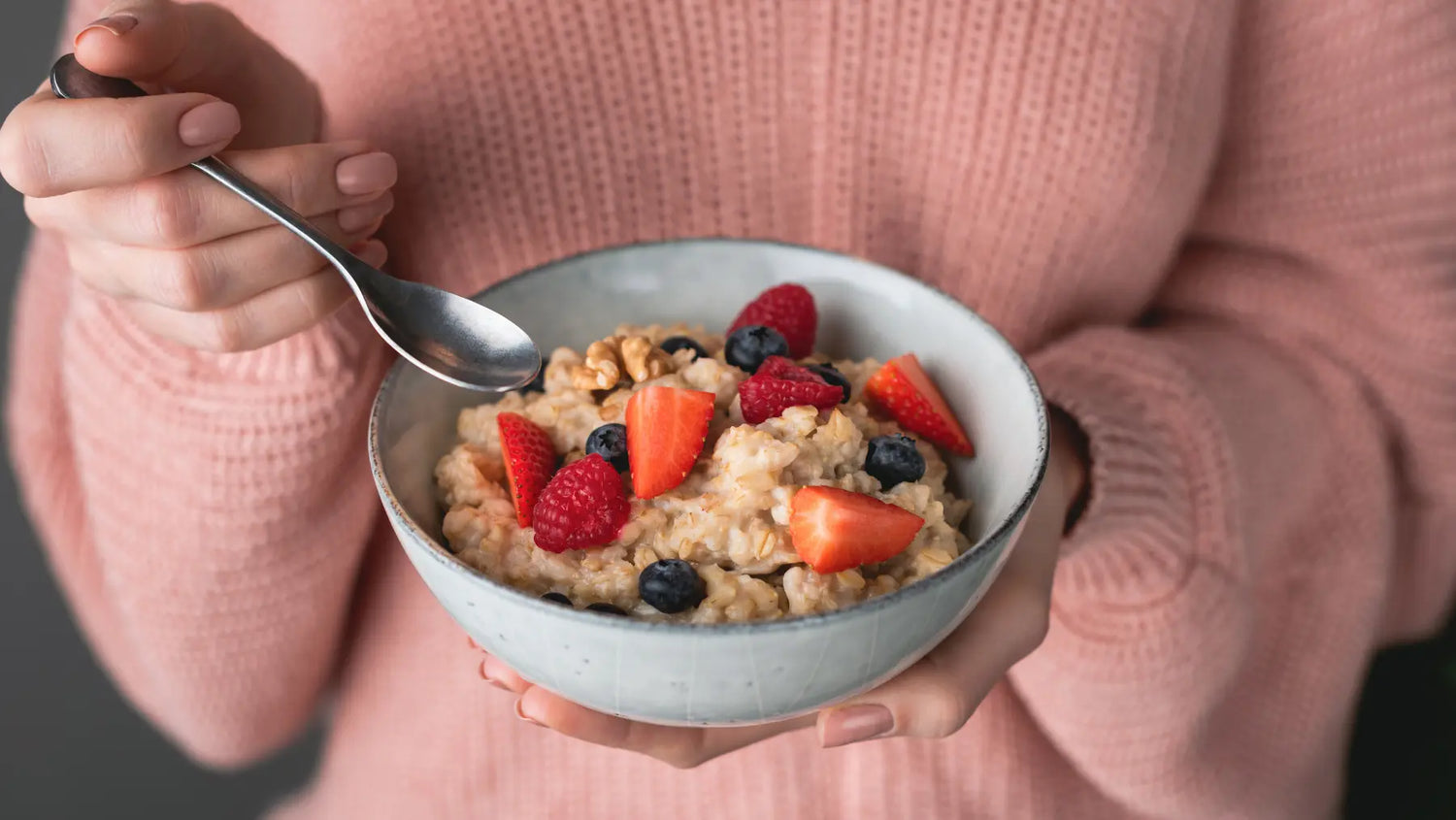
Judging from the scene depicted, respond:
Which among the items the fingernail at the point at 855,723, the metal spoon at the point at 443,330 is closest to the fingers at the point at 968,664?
the fingernail at the point at 855,723

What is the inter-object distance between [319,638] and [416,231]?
17.9 inches

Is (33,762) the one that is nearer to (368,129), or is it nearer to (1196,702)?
(368,129)

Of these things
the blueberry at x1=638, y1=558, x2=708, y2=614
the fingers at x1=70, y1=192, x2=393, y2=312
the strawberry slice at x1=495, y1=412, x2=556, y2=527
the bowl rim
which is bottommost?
the blueberry at x1=638, y1=558, x2=708, y2=614

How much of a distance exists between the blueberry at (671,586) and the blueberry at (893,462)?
155 millimetres

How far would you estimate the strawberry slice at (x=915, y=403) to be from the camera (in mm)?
765

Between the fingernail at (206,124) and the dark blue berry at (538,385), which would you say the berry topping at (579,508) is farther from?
the fingernail at (206,124)

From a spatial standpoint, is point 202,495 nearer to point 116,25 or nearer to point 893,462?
point 116,25

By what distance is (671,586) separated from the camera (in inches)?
24.9

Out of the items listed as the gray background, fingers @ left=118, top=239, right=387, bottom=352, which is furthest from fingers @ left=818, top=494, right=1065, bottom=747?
the gray background

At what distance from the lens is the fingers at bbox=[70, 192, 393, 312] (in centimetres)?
66

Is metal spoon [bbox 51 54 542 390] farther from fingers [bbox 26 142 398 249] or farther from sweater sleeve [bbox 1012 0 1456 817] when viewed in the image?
sweater sleeve [bbox 1012 0 1456 817]

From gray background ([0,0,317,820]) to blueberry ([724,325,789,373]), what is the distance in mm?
1357

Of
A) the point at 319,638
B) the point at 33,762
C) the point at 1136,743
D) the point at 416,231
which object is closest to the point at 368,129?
the point at 416,231

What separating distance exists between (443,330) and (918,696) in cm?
43
